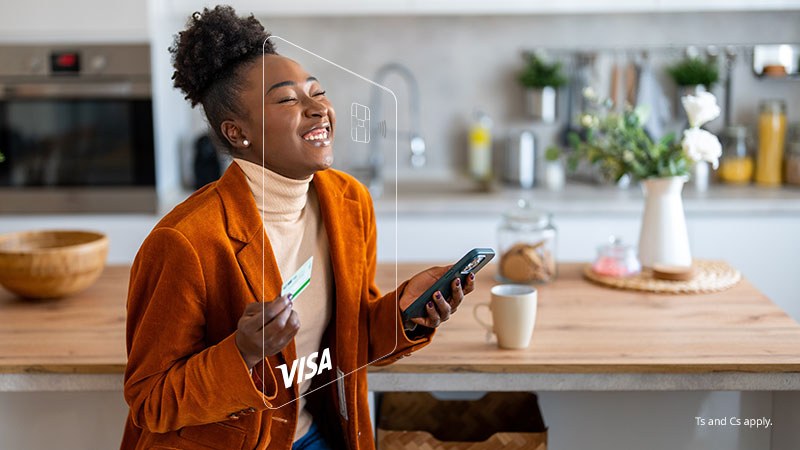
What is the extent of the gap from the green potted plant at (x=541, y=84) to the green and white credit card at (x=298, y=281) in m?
2.65

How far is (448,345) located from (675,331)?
1.46ft

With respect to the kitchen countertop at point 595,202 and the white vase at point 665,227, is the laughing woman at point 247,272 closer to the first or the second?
the white vase at point 665,227

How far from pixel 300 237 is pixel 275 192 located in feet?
0.29

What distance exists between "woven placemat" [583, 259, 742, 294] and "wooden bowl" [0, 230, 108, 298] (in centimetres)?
113

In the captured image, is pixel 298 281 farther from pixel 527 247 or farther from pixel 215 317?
pixel 527 247

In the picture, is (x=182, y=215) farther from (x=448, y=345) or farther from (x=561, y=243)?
(x=561, y=243)

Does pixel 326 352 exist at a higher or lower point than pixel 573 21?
lower

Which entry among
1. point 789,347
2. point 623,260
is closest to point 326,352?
point 789,347

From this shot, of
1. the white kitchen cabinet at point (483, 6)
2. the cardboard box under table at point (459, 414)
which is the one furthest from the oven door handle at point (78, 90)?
the cardboard box under table at point (459, 414)

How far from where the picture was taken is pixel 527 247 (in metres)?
2.10

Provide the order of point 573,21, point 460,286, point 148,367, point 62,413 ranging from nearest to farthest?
point 148,367
point 460,286
point 62,413
point 573,21

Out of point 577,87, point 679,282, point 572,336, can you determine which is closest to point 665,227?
point 679,282

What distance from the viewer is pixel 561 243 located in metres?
3.27

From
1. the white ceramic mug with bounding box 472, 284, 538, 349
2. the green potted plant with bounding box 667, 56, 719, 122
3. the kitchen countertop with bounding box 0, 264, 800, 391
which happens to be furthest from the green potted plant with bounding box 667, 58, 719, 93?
the white ceramic mug with bounding box 472, 284, 538, 349
